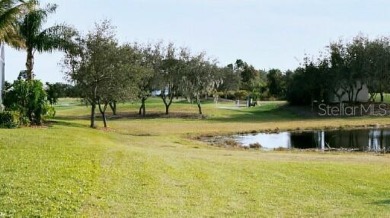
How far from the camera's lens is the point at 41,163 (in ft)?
48.0

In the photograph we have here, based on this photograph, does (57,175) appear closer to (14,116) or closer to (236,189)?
(236,189)

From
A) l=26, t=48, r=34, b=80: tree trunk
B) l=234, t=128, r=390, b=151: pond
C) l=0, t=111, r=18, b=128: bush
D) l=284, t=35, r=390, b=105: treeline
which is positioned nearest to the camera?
l=0, t=111, r=18, b=128: bush

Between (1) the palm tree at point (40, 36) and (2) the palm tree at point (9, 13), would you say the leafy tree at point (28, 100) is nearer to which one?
(2) the palm tree at point (9, 13)

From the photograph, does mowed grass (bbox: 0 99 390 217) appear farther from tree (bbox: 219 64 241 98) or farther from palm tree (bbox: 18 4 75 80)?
tree (bbox: 219 64 241 98)

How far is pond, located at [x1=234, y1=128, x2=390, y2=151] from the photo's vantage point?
108 feet

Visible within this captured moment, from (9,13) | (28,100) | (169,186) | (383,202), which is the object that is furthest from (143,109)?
(383,202)

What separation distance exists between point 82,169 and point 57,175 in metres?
1.33

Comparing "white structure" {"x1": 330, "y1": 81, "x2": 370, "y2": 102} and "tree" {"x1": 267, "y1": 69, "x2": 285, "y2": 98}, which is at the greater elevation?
"tree" {"x1": 267, "y1": 69, "x2": 285, "y2": 98}

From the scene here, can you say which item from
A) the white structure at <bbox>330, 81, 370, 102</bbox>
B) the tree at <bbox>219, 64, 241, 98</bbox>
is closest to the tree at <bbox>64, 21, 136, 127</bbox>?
the white structure at <bbox>330, 81, 370, 102</bbox>

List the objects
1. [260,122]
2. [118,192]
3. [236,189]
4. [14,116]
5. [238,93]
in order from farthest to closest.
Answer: [238,93]
[260,122]
[14,116]
[236,189]
[118,192]

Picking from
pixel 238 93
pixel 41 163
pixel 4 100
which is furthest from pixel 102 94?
pixel 238 93

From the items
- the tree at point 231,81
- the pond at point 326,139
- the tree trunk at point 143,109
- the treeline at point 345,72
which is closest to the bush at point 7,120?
the pond at point 326,139

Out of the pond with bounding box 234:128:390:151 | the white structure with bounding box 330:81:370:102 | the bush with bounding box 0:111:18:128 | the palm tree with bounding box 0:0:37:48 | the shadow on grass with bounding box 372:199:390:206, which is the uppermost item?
the palm tree with bounding box 0:0:37:48

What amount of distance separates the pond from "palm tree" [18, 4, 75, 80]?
1436 cm
